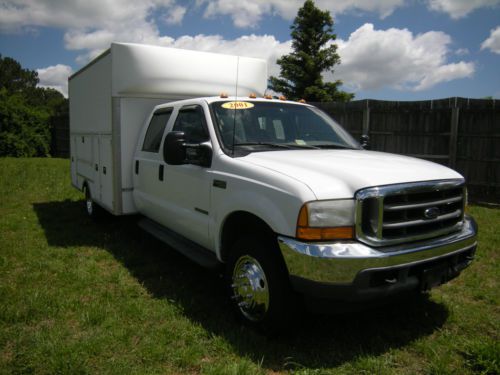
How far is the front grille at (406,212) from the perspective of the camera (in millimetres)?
2947

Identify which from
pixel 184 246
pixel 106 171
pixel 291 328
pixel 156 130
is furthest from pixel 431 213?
pixel 106 171

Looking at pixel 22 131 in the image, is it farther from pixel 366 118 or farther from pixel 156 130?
pixel 156 130

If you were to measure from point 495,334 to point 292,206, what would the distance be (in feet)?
7.21

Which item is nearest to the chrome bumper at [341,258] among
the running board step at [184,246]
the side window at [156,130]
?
the running board step at [184,246]

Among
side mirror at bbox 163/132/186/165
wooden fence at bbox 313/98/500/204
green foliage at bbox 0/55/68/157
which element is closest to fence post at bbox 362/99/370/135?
wooden fence at bbox 313/98/500/204

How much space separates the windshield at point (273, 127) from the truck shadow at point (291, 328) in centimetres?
158

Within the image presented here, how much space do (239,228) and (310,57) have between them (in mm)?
30518

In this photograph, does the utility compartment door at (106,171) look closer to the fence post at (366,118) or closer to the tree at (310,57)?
the fence post at (366,118)

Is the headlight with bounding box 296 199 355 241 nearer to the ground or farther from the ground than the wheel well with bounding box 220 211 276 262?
farther from the ground

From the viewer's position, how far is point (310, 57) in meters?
32.3

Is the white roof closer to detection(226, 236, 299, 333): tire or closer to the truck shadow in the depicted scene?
the truck shadow

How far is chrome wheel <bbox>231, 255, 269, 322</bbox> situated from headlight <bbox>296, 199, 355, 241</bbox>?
2.04 feet

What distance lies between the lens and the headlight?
291 cm

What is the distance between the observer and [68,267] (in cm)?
533
